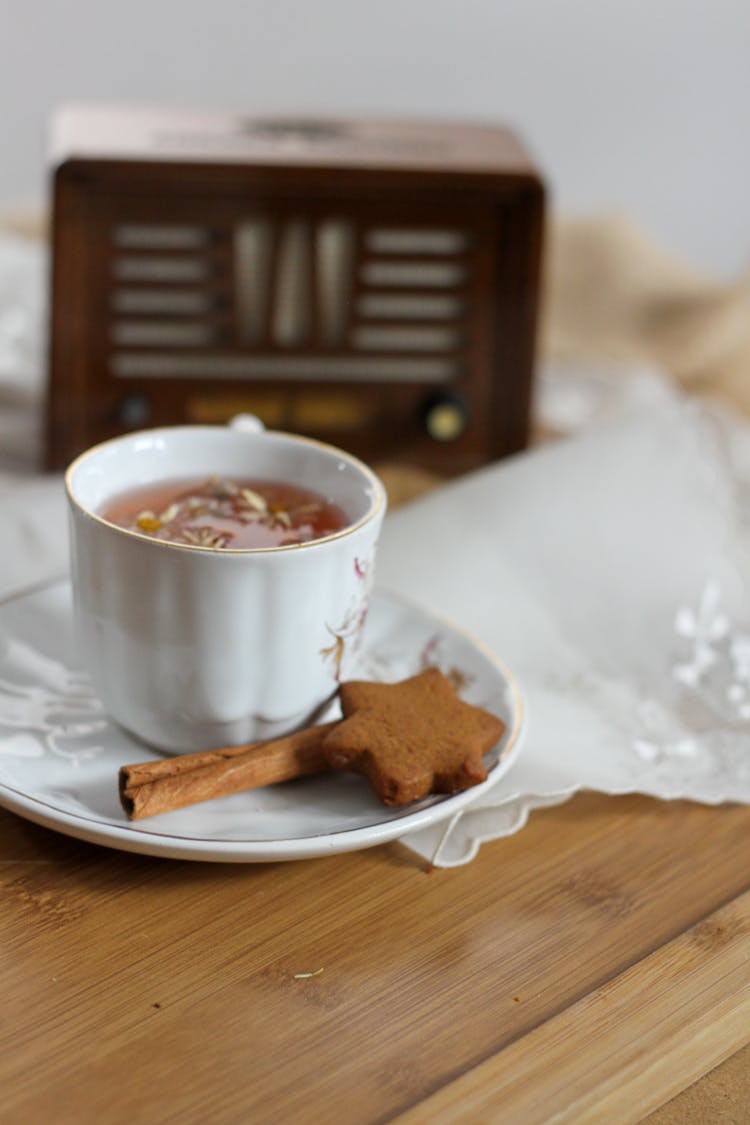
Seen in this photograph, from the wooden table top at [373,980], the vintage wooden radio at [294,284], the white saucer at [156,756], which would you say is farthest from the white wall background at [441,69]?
the wooden table top at [373,980]

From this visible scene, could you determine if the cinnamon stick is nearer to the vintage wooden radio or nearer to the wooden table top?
the wooden table top

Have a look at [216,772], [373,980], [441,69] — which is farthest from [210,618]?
[441,69]

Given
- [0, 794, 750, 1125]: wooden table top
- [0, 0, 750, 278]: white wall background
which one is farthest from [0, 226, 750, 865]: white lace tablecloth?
[0, 0, 750, 278]: white wall background

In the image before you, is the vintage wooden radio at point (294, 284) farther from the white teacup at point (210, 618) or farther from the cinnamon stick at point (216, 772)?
the cinnamon stick at point (216, 772)

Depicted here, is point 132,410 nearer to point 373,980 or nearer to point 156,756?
point 156,756

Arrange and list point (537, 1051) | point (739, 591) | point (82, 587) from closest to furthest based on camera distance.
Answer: point (537, 1051) < point (82, 587) < point (739, 591)

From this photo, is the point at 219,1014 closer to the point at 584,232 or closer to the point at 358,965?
the point at 358,965

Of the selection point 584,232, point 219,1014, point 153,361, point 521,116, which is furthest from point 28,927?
point 521,116
